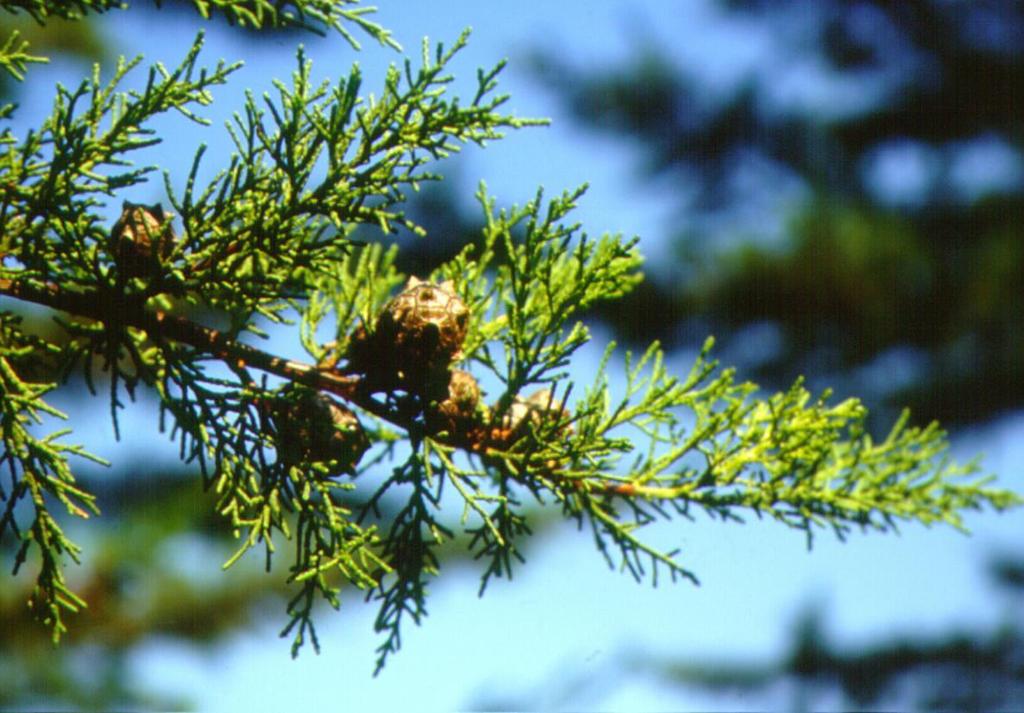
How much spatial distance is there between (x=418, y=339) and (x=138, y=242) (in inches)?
12.6

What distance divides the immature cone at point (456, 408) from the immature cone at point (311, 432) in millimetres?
94

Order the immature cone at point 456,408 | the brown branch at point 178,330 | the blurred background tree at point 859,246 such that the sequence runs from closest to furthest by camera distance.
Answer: the brown branch at point 178,330 < the immature cone at point 456,408 < the blurred background tree at point 859,246


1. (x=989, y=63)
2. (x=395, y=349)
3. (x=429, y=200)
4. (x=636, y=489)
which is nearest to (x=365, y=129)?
(x=395, y=349)

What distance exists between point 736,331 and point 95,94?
788 cm

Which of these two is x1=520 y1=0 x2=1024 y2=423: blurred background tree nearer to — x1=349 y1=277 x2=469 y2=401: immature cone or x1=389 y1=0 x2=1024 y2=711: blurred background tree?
x1=389 y1=0 x2=1024 y2=711: blurred background tree

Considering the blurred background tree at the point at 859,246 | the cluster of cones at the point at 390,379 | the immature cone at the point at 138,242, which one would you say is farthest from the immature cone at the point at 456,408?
the blurred background tree at the point at 859,246

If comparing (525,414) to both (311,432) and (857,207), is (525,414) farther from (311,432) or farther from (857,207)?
(857,207)

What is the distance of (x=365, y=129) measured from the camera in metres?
1.12

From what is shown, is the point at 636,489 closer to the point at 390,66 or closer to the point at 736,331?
the point at 390,66

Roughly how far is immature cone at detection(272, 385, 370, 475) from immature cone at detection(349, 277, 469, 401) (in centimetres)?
7

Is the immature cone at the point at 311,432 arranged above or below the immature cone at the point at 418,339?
below

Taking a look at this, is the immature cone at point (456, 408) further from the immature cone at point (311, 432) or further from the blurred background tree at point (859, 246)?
the blurred background tree at point (859, 246)

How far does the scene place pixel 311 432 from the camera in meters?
1.15

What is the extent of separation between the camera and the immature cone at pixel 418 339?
45.5 inches
